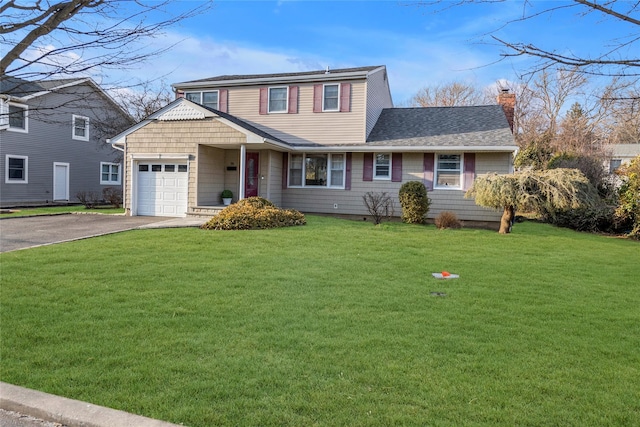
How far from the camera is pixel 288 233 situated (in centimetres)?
1077

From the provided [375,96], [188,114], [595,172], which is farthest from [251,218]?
[595,172]

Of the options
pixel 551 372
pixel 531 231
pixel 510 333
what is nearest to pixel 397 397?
pixel 551 372

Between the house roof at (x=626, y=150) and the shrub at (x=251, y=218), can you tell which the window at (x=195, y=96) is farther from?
the house roof at (x=626, y=150)

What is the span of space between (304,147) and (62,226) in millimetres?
8788

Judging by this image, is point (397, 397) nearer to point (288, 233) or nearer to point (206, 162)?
point (288, 233)

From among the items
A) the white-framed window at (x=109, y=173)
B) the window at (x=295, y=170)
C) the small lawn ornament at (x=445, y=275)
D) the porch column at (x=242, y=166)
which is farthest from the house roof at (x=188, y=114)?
the white-framed window at (x=109, y=173)

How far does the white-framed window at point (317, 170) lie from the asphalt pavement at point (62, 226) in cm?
459

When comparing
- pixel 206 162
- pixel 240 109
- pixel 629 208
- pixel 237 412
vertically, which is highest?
pixel 240 109

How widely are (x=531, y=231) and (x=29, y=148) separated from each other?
24.1 metres

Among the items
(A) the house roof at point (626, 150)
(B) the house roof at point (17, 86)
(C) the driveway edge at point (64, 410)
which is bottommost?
(C) the driveway edge at point (64, 410)

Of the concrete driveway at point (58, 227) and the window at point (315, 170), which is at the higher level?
the window at point (315, 170)

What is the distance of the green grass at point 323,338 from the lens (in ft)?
9.28

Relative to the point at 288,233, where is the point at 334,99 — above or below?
above

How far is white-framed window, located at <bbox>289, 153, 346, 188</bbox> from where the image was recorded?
54.2ft
